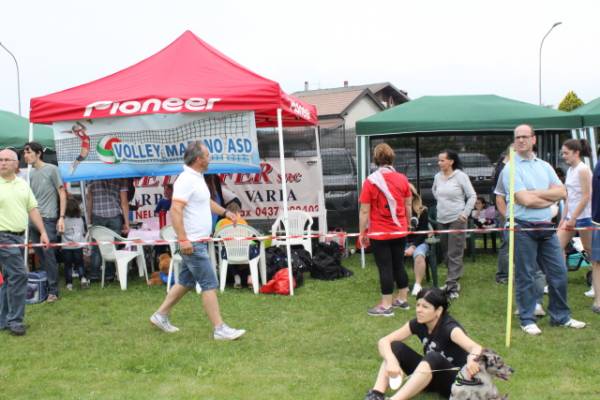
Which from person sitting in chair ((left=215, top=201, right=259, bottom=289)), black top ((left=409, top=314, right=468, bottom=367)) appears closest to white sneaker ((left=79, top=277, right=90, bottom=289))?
Answer: person sitting in chair ((left=215, top=201, right=259, bottom=289))

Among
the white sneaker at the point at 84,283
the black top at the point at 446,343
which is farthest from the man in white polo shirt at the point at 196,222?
the white sneaker at the point at 84,283

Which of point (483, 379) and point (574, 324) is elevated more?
point (483, 379)

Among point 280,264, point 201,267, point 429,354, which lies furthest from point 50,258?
point 429,354

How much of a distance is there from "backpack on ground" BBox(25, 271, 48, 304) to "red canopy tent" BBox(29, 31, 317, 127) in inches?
76.1

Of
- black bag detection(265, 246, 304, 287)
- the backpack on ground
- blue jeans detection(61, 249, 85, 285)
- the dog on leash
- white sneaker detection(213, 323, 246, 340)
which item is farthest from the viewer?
blue jeans detection(61, 249, 85, 285)

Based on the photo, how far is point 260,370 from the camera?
4750mm

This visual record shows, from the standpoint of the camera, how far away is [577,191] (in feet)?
21.9

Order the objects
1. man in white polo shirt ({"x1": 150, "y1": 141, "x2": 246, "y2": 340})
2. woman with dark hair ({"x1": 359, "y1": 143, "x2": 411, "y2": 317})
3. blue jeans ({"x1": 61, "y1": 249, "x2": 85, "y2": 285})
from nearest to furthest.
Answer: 1. man in white polo shirt ({"x1": 150, "y1": 141, "x2": 246, "y2": 340})
2. woman with dark hair ({"x1": 359, "y1": 143, "x2": 411, "y2": 317})
3. blue jeans ({"x1": 61, "y1": 249, "x2": 85, "y2": 285})

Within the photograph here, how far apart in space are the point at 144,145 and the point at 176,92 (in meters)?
0.99

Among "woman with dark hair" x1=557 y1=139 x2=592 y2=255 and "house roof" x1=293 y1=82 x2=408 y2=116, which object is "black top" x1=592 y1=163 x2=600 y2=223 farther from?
"house roof" x1=293 y1=82 x2=408 y2=116

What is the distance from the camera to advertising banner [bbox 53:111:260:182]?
26.5 feet

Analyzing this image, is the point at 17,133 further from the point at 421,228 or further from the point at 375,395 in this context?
the point at 375,395

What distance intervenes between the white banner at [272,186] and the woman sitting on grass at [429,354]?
6623 millimetres

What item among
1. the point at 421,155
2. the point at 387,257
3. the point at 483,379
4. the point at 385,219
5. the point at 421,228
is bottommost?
the point at 483,379
